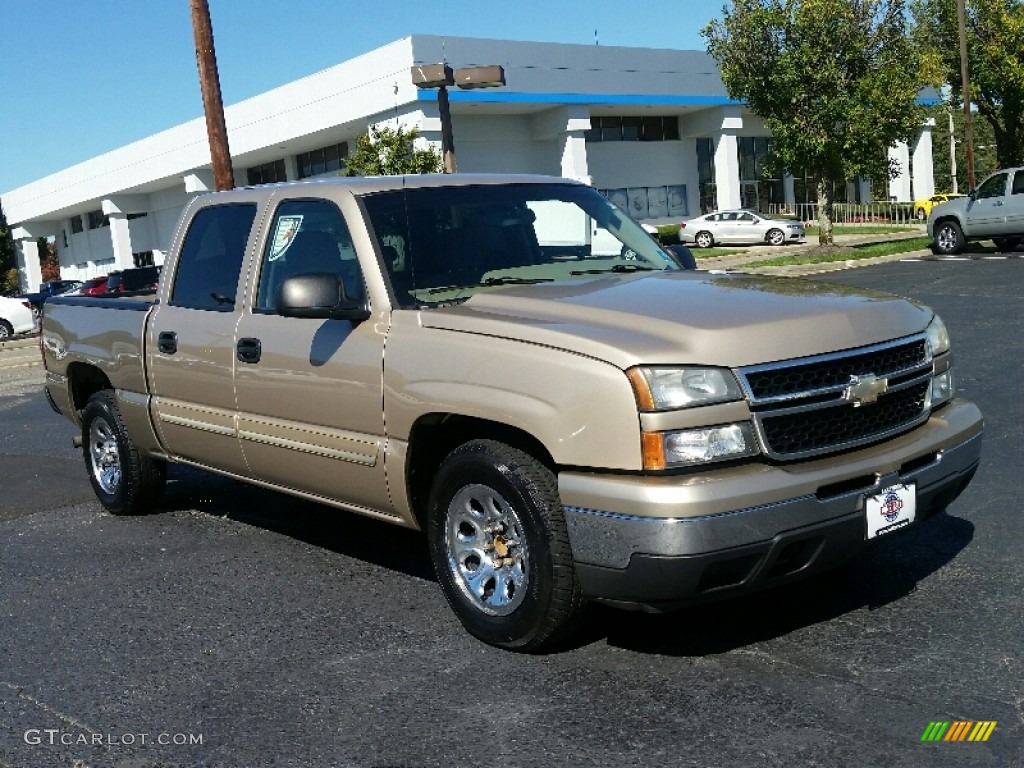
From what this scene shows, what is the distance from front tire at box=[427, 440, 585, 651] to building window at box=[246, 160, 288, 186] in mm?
47161

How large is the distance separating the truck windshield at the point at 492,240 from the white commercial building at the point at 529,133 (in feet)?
101

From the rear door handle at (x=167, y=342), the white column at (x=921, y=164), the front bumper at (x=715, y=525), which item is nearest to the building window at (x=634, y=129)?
the white column at (x=921, y=164)

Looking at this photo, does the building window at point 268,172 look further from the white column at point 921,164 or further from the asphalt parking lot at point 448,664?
the asphalt parking lot at point 448,664

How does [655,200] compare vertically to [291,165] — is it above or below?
below

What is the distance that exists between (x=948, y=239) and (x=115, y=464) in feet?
77.1

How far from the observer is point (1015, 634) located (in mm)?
4320

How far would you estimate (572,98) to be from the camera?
4178 cm

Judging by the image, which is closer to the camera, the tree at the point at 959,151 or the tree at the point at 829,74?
the tree at the point at 829,74

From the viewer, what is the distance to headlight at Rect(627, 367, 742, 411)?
12.7 ft

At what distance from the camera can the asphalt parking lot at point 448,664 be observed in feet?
12.1

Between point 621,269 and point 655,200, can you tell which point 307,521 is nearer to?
point 621,269

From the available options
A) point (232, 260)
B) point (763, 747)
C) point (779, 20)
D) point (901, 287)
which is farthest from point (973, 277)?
point (763, 747)

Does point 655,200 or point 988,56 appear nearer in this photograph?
point 988,56

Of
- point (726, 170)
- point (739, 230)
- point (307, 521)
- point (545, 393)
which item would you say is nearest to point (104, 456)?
point (307, 521)
